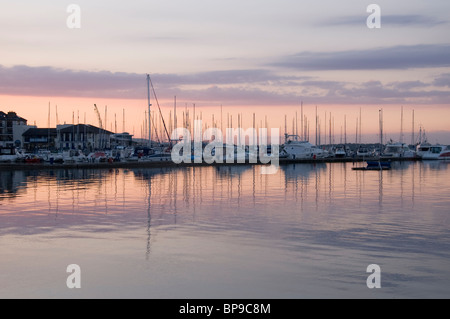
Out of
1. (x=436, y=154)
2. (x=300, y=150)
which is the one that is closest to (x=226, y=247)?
(x=300, y=150)

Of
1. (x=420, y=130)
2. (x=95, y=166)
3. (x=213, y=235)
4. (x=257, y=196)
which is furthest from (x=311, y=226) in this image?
(x=420, y=130)

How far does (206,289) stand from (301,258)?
411 centimetres

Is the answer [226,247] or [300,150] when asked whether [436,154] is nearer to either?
[300,150]

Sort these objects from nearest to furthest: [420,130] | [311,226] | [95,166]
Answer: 1. [311,226]
2. [95,166]
3. [420,130]

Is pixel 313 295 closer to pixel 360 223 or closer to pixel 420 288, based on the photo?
pixel 420 288

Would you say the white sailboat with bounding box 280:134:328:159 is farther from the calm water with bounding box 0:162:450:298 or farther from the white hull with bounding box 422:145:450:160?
the calm water with bounding box 0:162:450:298

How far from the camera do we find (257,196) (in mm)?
34688

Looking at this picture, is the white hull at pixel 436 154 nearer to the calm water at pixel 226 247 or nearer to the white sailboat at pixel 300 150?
the white sailboat at pixel 300 150

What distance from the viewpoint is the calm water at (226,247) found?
13125 mm

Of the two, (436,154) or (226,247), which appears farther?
(436,154)

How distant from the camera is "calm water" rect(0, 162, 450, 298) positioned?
43.1ft

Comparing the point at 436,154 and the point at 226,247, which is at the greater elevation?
the point at 436,154

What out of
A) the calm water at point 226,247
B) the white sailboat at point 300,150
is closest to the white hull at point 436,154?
the white sailboat at point 300,150

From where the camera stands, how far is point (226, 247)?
17781mm
